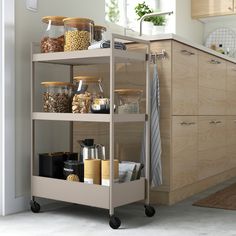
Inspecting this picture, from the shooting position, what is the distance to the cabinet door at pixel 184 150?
2754 mm

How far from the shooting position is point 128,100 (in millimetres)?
2520

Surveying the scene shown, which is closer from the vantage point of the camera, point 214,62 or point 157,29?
point 214,62

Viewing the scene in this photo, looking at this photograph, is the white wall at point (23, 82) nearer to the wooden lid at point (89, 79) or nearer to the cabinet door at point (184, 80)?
the wooden lid at point (89, 79)

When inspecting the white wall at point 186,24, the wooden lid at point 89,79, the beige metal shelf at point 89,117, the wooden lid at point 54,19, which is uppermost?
the white wall at point 186,24

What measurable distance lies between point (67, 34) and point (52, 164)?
70cm

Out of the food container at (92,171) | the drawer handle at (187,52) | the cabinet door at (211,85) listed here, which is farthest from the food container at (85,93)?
the cabinet door at (211,85)

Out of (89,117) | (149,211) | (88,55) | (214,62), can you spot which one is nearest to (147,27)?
(214,62)

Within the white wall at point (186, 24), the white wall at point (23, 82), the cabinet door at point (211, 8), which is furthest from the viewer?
the cabinet door at point (211, 8)

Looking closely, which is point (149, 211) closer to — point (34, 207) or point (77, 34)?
point (34, 207)

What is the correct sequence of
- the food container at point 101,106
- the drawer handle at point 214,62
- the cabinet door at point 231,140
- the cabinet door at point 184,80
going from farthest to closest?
1. the cabinet door at point 231,140
2. the drawer handle at point 214,62
3. the cabinet door at point 184,80
4. the food container at point 101,106

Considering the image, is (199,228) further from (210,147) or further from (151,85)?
(210,147)

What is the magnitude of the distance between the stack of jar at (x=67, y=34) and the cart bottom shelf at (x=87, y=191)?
71 cm

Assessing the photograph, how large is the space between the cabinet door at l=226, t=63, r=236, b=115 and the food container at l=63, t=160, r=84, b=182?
183cm

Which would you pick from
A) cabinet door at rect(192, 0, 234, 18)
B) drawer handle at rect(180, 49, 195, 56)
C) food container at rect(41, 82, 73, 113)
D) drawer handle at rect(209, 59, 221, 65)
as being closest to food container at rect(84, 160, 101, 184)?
food container at rect(41, 82, 73, 113)
